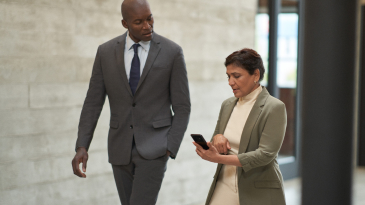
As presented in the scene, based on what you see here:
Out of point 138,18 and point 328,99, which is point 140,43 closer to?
point 138,18

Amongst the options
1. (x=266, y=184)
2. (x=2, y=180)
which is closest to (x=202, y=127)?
(x=2, y=180)

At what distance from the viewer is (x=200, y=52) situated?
14.1 feet

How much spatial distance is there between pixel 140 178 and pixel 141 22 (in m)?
0.79

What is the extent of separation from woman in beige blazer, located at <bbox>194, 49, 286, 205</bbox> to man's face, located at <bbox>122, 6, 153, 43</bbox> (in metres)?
0.51

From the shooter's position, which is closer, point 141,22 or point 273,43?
point 141,22

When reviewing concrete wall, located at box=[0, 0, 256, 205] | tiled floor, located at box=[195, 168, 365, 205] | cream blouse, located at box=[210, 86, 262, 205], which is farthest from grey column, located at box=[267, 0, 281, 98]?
cream blouse, located at box=[210, 86, 262, 205]

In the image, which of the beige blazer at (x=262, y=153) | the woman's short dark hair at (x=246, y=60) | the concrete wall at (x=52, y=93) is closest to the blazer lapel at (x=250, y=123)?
the beige blazer at (x=262, y=153)

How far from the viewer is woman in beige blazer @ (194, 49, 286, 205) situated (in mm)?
1844

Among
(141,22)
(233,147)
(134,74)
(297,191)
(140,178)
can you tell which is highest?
(141,22)

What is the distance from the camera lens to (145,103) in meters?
2.28

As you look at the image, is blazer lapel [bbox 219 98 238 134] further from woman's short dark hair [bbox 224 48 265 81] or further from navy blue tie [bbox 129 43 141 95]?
navy blue tie [bbox 129 43 141 95]

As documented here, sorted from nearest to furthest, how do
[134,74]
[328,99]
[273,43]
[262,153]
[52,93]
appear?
[328,99]
[262,153]
[134,74]
[52,93]
[273,43]

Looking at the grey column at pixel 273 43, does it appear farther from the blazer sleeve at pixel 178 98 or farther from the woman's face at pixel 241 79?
the woman's face at pixel 241 79

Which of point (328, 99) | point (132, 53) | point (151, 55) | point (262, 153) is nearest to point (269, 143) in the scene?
point (262, 153)
